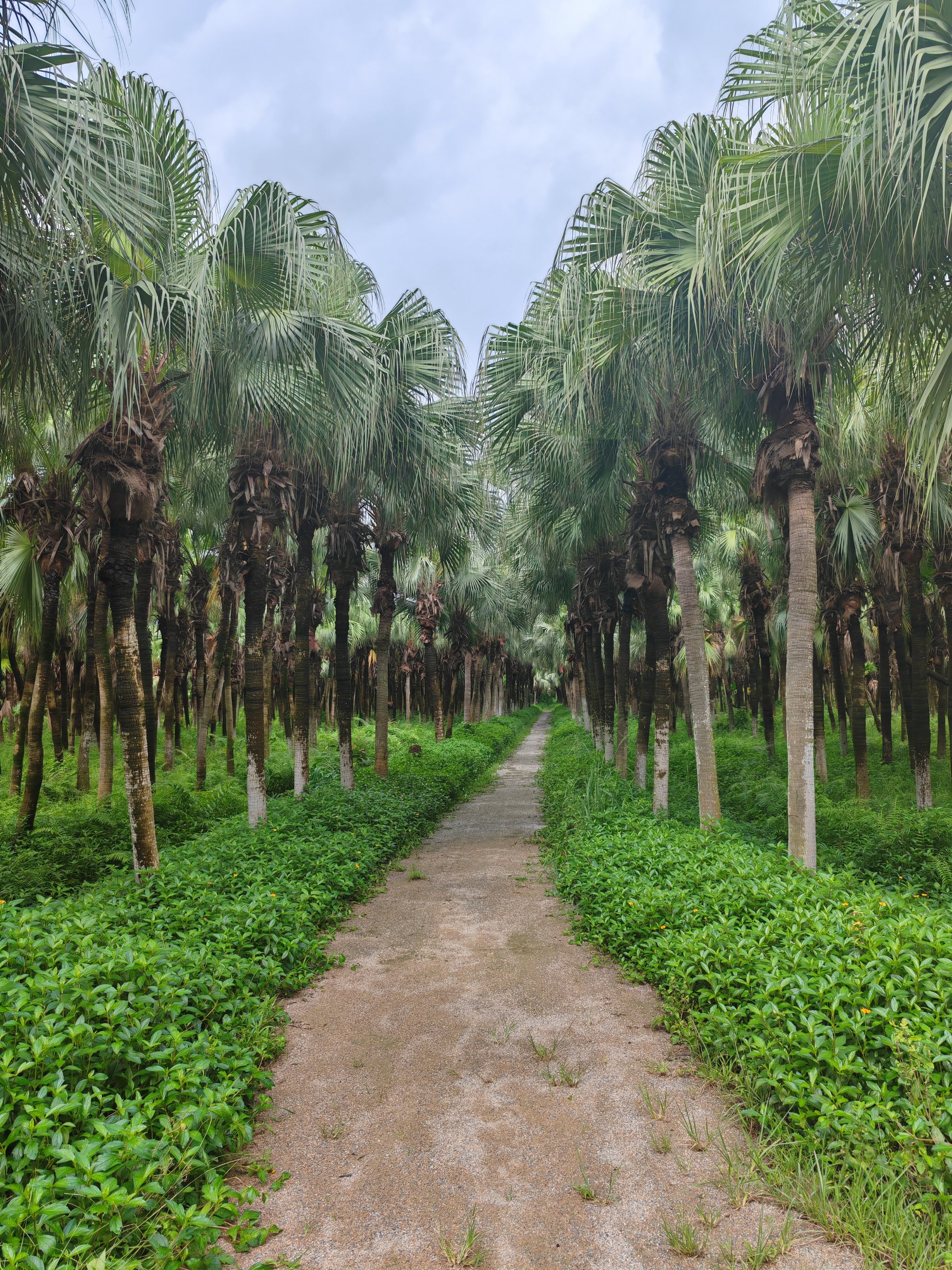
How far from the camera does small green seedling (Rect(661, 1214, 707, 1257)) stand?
2838 millimetres

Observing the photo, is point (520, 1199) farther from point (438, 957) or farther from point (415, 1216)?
point (438, 957)

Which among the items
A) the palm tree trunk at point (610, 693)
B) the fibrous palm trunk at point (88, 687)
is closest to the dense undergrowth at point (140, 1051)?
the fibrous palm trunk at point (88, 687)

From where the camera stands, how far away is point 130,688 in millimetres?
7391

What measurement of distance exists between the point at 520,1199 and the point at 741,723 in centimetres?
3202

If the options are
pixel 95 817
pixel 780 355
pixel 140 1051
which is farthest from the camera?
pixel 95 817

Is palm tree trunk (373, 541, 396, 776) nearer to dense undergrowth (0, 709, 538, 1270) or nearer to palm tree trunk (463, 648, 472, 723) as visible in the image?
dense undergrowth (0, 709, 538, 1270)

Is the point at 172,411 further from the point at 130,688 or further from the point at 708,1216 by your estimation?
the point at 708,1216

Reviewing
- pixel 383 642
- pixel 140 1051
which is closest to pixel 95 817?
pixel 383 642

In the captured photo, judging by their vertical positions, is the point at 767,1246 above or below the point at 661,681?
below

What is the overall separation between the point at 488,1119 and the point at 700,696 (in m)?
6.90

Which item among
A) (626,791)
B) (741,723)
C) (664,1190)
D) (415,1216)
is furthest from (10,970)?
(741,723)

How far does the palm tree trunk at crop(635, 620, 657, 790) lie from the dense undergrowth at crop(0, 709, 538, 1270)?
28.4 ft

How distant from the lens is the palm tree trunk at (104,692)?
1262 cm

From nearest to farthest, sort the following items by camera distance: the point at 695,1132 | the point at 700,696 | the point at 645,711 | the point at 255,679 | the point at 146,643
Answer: the point at 695,1132 → the point at 700,696 → the point at 255,679 → the point at 146,643 → the point at 645,711
